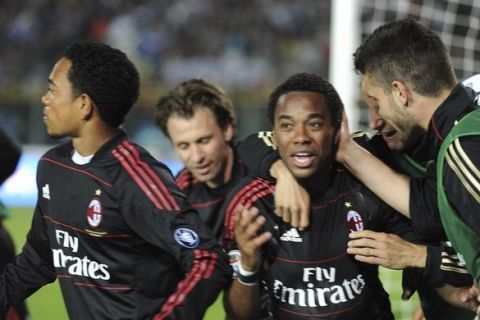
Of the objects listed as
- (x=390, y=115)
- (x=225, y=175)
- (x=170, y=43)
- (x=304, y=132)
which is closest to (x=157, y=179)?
(x=304, y=132)

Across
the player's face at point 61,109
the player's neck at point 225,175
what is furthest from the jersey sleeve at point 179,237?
the player's neck at point 225,175

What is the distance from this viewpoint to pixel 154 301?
11.8ft

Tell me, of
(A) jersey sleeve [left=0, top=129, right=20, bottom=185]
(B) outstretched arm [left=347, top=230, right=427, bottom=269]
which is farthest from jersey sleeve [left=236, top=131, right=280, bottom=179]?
(A) jersey sleeve [left=0, top=129, right=20, bottom=185]

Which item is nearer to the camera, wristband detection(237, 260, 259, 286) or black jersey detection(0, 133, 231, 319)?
black jersey detection(0, 133, 231, 319)

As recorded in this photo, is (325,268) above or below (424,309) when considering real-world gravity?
above

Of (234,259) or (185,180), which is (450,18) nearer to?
(185,180)

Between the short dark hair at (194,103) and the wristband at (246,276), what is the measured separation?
184 centimetres

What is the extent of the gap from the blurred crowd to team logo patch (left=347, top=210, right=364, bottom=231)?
41.6 feet

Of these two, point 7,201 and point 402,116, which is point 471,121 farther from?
point 7,201

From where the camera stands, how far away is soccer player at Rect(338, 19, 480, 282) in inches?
Result: 144

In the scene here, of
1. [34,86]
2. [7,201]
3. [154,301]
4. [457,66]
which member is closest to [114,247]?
[154,301]

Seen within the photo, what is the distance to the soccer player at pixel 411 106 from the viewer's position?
3.65 m

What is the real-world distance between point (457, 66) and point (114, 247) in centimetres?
593

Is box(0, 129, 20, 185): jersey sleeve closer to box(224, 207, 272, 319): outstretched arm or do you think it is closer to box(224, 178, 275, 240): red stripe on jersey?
box(224, 178, 275, 240): red stripe on jersey
